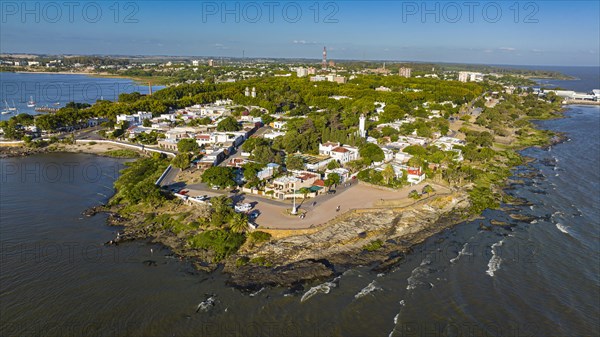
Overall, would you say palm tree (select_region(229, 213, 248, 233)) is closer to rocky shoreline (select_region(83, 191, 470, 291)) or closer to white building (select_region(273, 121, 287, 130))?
rocky shoreline (select_region(83, 191, 470, 291))

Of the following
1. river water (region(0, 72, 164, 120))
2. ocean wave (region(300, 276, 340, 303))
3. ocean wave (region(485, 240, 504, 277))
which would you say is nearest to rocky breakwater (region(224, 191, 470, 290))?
ocean wave (region(300, 276, 340, 303))

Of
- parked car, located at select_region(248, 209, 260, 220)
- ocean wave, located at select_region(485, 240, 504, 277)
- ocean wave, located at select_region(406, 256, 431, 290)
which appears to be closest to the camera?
ocean wave, located at select_region(406, 256, 431, 290)

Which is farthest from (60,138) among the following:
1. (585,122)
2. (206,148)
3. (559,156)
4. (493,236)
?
(585,122)

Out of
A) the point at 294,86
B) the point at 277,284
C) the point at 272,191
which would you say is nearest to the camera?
the point at 277,284

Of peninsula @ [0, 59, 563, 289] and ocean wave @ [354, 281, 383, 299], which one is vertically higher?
peninsula @ [0, 59, 563, 289]

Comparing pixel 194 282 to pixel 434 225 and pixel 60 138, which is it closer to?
pixel 434 225

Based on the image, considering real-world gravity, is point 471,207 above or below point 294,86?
below

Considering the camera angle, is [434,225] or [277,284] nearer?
[277,284]

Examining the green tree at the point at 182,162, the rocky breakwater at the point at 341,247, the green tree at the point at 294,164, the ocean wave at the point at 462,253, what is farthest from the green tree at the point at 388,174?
the green tree at the point at 182,162
